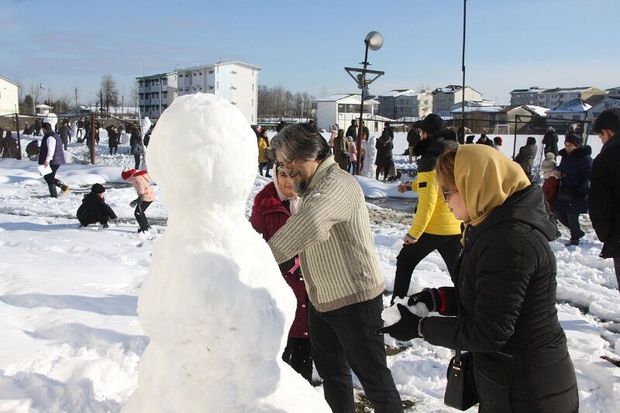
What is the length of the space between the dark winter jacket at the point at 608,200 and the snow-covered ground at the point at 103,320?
0.98 metres

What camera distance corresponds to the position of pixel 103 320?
4391mm

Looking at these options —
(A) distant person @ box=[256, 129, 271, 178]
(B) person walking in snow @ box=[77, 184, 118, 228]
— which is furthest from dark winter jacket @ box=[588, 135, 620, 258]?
(A) distant person @ box=[256, 129, 271, 178]

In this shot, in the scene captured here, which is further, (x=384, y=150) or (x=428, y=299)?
(x=384, y=150)

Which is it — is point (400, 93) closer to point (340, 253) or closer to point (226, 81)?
point (226, 81)

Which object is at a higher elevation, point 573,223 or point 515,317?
point 515,317

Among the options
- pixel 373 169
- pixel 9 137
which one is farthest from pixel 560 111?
pixel 9 137

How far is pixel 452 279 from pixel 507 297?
25.8 inches

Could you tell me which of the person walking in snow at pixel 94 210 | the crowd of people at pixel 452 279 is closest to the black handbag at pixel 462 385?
the crowd of people at pixel 452 279

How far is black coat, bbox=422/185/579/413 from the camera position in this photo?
6.27ft

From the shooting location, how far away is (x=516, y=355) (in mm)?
2012

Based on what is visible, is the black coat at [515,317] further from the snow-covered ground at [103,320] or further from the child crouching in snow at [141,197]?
the child crouching in snow at [141,197]

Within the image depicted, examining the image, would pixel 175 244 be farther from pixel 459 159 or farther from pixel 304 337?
pixel 304 337

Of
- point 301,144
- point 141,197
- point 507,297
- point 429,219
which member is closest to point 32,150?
point 141,197

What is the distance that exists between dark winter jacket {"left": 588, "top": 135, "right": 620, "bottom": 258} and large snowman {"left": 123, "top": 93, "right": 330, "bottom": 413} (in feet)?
11.7
